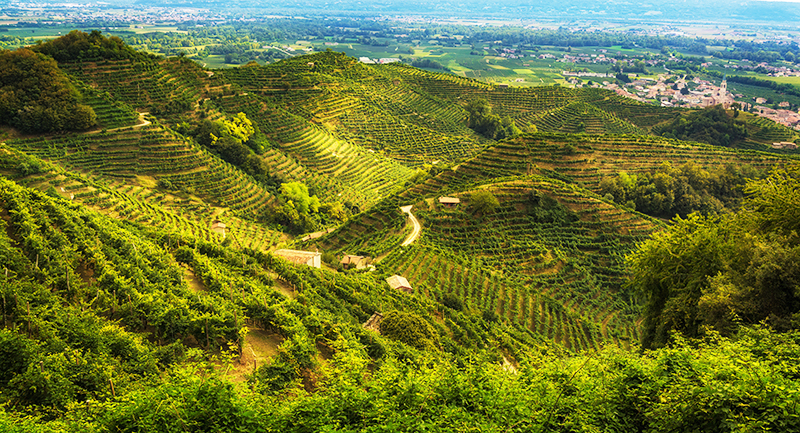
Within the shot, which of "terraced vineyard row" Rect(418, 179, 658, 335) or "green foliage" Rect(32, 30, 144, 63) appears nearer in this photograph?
"terraced vineyard row" Rect(418, 179, 658, 335)

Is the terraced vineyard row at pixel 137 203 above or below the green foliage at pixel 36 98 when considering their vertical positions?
below

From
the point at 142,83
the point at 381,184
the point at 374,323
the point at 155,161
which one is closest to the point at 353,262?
the point at 374,323

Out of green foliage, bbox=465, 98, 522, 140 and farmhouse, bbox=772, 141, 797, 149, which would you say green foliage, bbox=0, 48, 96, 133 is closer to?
green foliage, bbox=465, 98, 522, 140

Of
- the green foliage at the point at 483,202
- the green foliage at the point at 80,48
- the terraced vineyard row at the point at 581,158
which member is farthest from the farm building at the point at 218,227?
the green foliage at the point at 80,48

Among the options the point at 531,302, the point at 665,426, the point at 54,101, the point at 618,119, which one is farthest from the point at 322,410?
the point at 618,119

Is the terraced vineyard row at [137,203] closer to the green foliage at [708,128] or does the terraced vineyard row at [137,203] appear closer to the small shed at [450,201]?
the small shed at [450,201]

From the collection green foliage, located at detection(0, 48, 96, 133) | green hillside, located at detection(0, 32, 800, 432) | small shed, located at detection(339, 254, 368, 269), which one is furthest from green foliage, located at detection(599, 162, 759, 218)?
green foliage, located at detection(0, 48, 96, 133)
